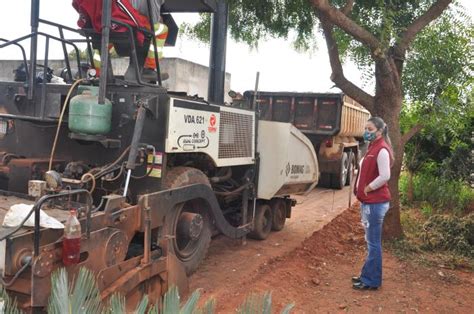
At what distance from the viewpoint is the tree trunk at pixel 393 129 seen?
6484mm

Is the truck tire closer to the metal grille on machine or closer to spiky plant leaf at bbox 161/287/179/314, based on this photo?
the metal grille on machine

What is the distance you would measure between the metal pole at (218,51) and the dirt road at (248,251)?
1999 millimetres

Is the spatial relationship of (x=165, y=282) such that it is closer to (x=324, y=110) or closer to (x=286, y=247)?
(x=286, y=247)

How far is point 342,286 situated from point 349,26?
118 inches

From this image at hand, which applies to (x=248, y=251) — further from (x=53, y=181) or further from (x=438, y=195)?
(x=438, y=195)

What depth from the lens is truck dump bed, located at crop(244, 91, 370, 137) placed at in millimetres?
11656

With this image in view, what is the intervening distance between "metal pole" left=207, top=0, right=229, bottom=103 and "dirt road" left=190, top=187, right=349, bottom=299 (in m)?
2.00

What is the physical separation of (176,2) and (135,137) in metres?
2.32

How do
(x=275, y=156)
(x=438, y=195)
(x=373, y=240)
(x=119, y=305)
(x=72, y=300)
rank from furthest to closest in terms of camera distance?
(x=438, y=195) < (x=275, y=156) < (x=373, y=240) < (x=72, y=300) < (x=119, y=305)

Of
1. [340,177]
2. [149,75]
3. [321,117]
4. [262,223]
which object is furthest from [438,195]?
[149,75]

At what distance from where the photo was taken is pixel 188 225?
4738 millimetres

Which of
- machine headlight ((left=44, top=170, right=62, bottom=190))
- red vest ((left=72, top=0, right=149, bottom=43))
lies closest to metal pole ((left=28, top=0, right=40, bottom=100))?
red vest ((left=72, top=0, right=149, bottom=43))

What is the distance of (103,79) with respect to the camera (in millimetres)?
3789

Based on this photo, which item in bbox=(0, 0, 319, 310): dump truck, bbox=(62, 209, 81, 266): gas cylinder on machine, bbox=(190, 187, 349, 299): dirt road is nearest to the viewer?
bbox=(62, 209, 81, 266): gas cylinder on machine
